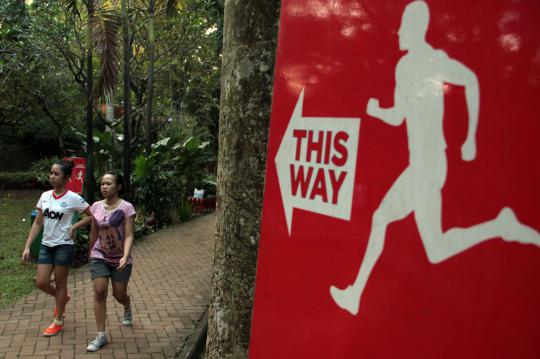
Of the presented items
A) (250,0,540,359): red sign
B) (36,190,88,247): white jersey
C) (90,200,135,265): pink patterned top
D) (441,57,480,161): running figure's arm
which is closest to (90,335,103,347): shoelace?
(90,200,135,265): pink patterned top

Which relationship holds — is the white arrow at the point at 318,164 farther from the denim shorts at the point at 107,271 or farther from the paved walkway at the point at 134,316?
the paved walkway at the point at 134,316

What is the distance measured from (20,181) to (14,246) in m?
11.0

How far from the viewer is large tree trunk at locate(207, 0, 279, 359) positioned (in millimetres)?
2721

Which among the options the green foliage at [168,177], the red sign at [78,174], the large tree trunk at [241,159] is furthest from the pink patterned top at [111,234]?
the green foliage at [168,177]

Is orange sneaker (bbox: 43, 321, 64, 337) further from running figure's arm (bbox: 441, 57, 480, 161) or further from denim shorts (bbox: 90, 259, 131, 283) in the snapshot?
running figure's arm (bbox: 441, 57, 480, 161)

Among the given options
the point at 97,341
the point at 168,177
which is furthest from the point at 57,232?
the point at 168,177

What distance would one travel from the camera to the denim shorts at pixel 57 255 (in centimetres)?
486

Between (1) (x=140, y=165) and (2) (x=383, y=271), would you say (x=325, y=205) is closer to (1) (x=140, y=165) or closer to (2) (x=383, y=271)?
(2) (x=383, y=271)

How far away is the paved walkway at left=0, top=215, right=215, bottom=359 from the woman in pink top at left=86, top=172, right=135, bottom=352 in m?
0.38

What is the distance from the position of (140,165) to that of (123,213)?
7359 millimetres

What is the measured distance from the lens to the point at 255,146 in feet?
8.94

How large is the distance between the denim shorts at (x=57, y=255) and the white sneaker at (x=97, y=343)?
0.77 metres

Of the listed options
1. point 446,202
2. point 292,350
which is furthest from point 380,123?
point 292,350

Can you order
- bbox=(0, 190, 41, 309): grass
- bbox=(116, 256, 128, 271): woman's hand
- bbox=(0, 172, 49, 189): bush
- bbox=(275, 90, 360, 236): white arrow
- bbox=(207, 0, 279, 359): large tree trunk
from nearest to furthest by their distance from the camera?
bbox=(275, 90, 360, 236): white arrow, bbox=(207, 0, 279, 359): large tree trunk, bbox=(116, 256, 128, 271): woman's hand, bbox=(0, 190, 41, 309): grass, bbox=(0, 172, 49, 189): bush
